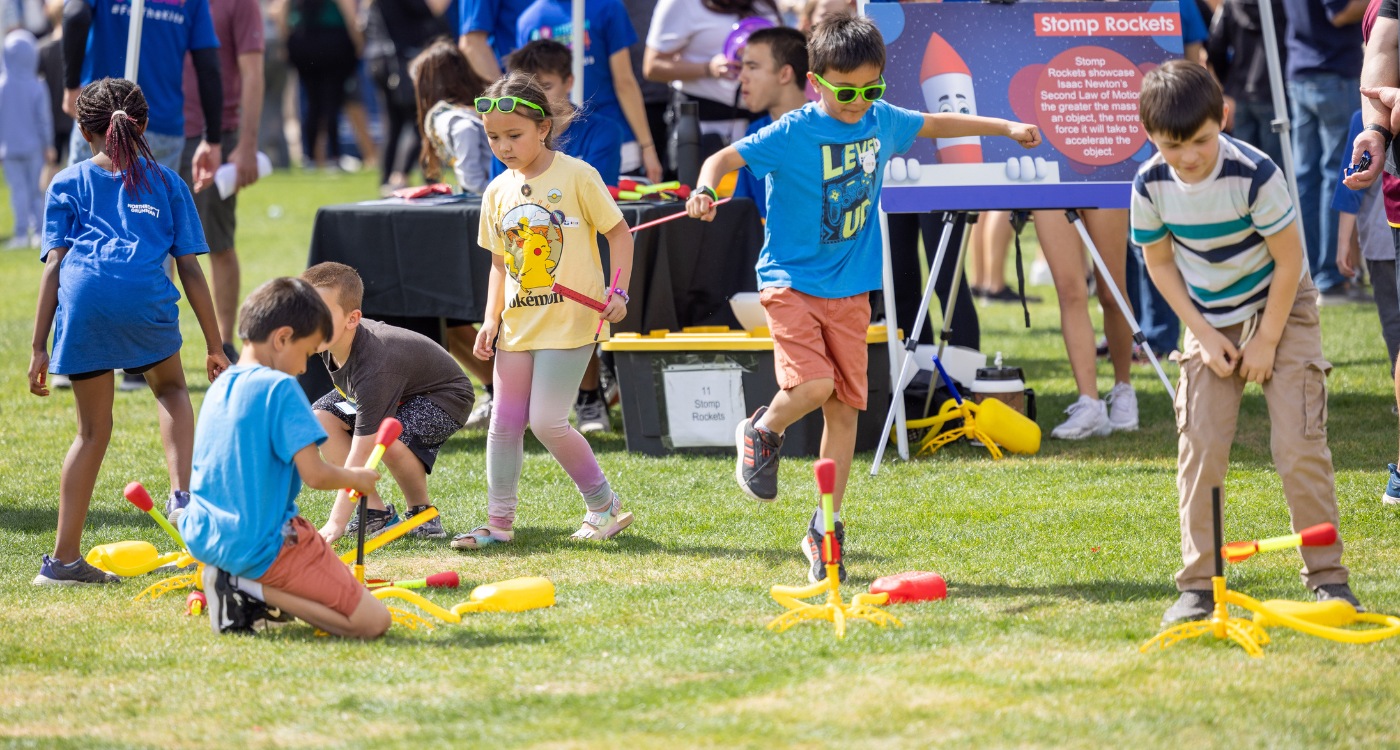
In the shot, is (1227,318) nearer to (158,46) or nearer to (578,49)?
(578,49)

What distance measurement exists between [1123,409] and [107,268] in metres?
4.28

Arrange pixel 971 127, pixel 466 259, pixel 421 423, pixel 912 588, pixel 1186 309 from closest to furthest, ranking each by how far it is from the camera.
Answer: pixel 1186 309
pixel 912 588
pixel 971 127
pixel 421 423
pixel 466 259

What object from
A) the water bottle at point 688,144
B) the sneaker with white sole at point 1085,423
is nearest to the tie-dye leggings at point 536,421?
the sneaker with white sole at point 1085,423

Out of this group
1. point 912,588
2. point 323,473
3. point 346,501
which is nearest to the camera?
point 323,473

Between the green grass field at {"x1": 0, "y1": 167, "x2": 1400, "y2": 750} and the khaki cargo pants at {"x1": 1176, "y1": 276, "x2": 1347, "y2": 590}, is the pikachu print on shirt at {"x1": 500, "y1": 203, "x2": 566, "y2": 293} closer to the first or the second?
the green grass field at {"x1": 0, "y1": 167, "x2": 1400, "y2": 750}

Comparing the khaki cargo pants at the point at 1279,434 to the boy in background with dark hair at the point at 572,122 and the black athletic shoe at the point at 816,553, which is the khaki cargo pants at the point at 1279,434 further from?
the boy in background with dark hair at the point at 572,122

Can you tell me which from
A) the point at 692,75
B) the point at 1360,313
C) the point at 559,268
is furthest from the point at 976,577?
the point at 1360,313

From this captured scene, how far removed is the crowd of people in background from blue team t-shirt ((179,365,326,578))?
6.70ft

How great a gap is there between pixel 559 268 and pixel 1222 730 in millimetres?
2549

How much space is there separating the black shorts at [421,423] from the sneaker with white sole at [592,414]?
165 cm

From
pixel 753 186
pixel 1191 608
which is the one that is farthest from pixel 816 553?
pixel 753 186

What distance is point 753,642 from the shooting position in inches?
134

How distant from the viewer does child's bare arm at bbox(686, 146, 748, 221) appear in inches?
151

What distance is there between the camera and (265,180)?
18.0 m
